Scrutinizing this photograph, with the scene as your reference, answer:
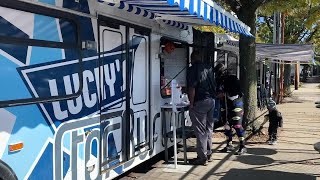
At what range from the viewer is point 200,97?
7.24 metres

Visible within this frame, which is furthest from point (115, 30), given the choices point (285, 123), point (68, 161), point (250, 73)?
point (285, 123)

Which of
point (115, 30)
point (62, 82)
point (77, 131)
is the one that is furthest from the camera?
point (115, 30)

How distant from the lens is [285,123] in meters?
13.5

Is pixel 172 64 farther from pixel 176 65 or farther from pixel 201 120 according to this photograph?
pixel 201 120

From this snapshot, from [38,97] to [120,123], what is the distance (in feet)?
6.15

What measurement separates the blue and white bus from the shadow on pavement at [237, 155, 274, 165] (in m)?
1.81

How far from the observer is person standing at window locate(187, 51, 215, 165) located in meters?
7.19

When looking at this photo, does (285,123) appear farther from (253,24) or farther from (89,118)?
(89,118)

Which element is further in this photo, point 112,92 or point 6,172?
point 112,92

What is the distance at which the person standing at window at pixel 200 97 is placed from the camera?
23.6ft

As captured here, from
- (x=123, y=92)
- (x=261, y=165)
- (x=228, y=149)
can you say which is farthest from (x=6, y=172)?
(x=228, y=149)

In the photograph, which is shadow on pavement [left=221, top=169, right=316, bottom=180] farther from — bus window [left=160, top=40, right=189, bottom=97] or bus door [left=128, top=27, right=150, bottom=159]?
bus window [left=160, top=40, right=189, bottom=97]

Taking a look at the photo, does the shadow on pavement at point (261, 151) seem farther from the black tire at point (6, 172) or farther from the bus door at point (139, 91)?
the black tire at point (6, 172)

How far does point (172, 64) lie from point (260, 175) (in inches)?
105
